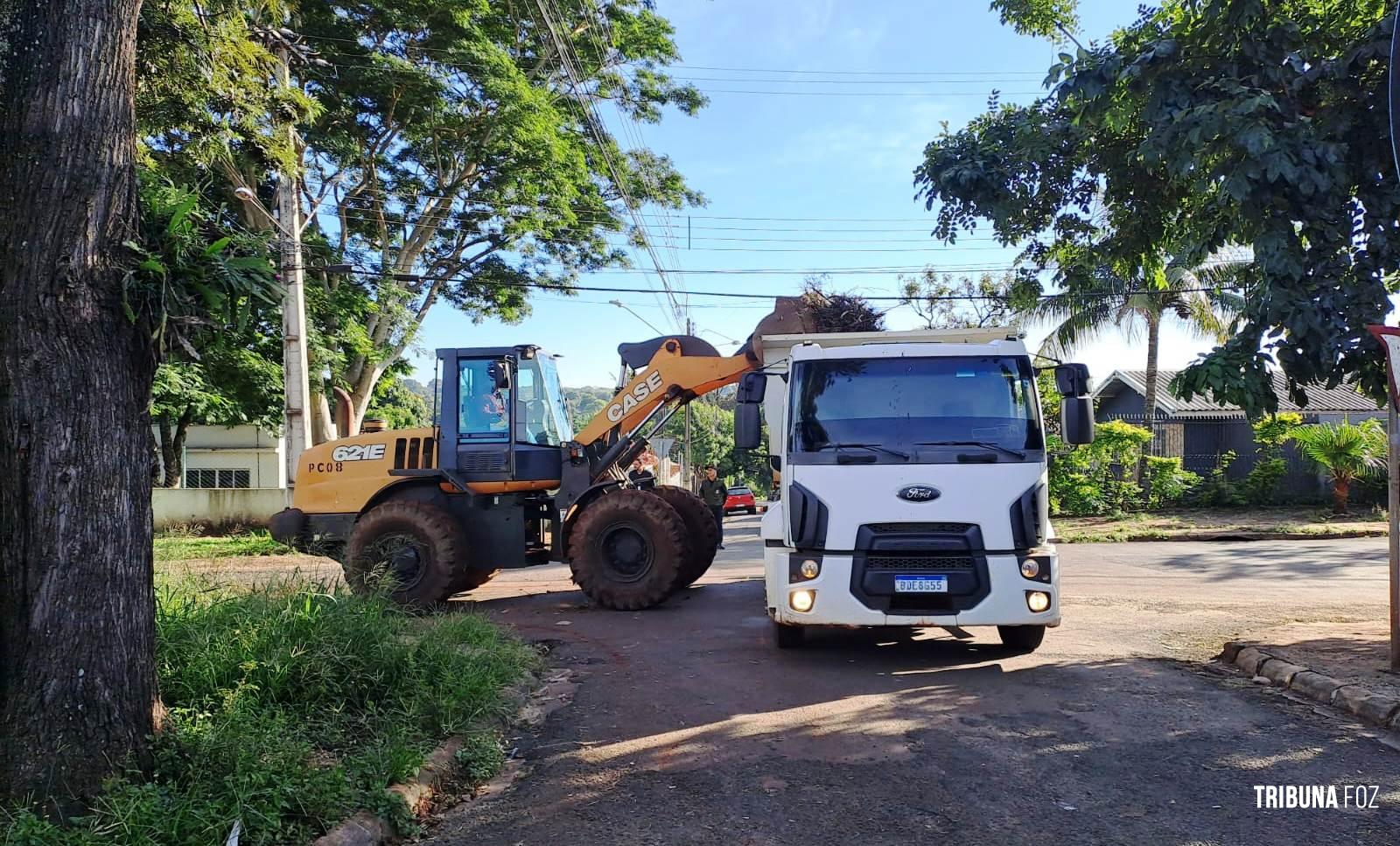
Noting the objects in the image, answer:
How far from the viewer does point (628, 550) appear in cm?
1023

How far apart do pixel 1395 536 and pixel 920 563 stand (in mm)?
3246

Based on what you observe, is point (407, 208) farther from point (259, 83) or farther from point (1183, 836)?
point (1183, 836)

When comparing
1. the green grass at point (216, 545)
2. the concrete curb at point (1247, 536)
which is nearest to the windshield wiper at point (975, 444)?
the concrete curb at point (1247, 536)

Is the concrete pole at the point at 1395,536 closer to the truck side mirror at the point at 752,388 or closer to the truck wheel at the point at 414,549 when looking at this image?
the truck side mirror at the point at 752,388

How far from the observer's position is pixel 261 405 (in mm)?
20828

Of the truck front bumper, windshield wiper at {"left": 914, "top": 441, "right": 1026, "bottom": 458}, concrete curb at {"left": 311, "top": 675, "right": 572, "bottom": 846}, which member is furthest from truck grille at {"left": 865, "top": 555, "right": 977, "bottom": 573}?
concrete curb at {"left": 311, "top": 675, "right": 572, "bottom": 846}

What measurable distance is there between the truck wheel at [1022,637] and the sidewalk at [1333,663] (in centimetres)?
149

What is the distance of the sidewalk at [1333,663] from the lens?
226 inches

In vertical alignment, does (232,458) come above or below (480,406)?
below

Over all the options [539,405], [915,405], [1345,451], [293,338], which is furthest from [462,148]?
[1345,451]

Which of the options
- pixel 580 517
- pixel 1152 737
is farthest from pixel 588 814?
pixel 580 517

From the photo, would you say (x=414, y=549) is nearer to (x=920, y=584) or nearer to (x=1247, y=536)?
(x=920, y=584)

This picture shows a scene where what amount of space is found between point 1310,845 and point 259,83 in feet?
40.5

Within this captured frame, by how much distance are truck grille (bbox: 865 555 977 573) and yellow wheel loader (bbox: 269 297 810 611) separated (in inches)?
134
